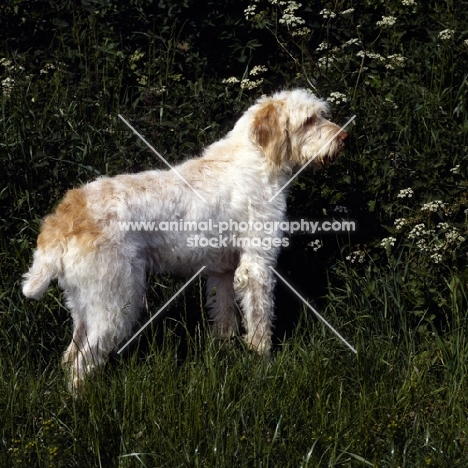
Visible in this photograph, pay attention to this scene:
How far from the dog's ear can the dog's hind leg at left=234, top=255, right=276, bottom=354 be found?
0.66 meters

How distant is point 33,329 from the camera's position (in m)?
5.83

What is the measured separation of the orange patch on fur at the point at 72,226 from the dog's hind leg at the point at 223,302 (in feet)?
4.07

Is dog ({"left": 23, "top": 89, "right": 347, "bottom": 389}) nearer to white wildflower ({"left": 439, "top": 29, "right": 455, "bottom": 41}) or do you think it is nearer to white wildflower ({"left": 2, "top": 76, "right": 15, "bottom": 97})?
white wildflower ({"left": 439, "top": 29, "right": 455, "bottom": 41})

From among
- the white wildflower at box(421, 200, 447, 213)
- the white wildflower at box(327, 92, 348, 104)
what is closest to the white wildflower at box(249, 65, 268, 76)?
the white wildflower at box(327, 92, 348, 104)

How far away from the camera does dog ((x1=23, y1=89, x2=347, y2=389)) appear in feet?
17.2

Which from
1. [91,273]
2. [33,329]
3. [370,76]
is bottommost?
[33,329]

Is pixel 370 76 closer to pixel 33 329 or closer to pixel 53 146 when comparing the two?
pixel 53 146

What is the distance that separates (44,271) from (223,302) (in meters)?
1.43

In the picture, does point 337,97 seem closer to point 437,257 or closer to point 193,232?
point 437,257

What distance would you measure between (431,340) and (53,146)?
291cm

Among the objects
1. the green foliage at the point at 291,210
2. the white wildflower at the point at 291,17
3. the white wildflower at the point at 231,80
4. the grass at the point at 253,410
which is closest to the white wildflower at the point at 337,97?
the green foliage at the point at 291,210

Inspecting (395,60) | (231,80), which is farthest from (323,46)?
(231,80)

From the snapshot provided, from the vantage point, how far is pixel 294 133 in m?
6.05

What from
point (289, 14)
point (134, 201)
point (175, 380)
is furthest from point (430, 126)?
point (175, 380)
